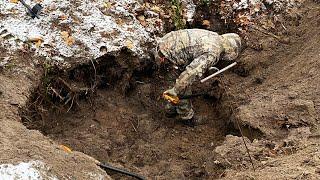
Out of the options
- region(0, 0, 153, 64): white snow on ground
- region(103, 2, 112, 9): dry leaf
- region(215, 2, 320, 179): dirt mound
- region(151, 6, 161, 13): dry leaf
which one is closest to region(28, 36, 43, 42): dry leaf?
region(0, 0, 153, 64): white snow on ground

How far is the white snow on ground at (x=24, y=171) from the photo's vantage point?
3.74 meters

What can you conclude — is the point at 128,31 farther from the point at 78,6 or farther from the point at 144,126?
the point at 144,126

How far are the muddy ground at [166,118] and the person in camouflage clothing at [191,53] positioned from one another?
505 millimetres

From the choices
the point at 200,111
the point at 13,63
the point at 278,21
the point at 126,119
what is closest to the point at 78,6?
the point at 13,63

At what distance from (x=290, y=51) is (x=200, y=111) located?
150 centimetres

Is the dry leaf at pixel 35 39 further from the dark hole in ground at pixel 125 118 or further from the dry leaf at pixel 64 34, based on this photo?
the dark hole in ground at pixel 125 118

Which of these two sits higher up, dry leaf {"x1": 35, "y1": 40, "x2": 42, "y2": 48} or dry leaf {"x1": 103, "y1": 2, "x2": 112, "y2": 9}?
dry leaf {"x1": 103, "y1": 2, "x2": 112, "y2": 9}

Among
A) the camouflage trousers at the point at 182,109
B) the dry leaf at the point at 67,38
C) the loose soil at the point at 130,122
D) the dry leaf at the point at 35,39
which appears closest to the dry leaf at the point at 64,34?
the dry leaf at the point at 67,38

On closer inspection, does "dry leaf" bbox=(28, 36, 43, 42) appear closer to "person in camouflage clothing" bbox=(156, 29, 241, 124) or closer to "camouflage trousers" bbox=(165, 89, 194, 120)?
"person in camouflage clothing" bbox=(156, 29, 241, 124)

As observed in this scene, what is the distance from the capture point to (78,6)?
6.10m

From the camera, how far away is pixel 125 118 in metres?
5.71

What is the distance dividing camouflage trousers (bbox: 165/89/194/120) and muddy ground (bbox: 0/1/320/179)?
0.51 feet

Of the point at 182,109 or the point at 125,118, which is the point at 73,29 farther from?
the point at 182,109

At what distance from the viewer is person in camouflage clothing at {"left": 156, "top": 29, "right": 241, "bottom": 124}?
513cm
